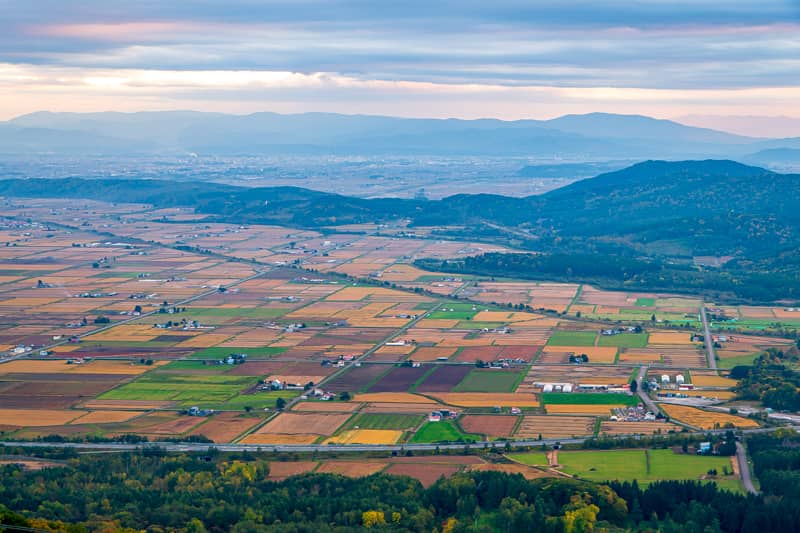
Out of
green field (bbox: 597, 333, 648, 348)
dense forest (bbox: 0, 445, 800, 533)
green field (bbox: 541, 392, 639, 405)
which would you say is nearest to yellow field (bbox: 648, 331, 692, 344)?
green field (bbox: 597, 333, 648, 348)

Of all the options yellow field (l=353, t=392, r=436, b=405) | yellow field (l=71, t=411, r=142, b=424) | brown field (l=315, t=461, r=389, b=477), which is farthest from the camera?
yellow field (l=353, t=392, r=436, b=405)

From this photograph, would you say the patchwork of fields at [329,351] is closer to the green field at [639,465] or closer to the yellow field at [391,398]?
the yellow field at [391,398]

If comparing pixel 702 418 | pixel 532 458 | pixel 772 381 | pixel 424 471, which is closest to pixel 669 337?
pixel 772 381

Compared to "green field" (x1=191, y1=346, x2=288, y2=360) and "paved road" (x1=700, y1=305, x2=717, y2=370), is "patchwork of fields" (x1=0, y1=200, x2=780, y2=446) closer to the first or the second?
"green field" (x1=191, y1=346, x2=288, y2=360)

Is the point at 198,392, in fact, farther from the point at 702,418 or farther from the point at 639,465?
the point at 702,418

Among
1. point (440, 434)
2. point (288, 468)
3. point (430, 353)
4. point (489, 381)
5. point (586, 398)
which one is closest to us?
point (288, 468)
